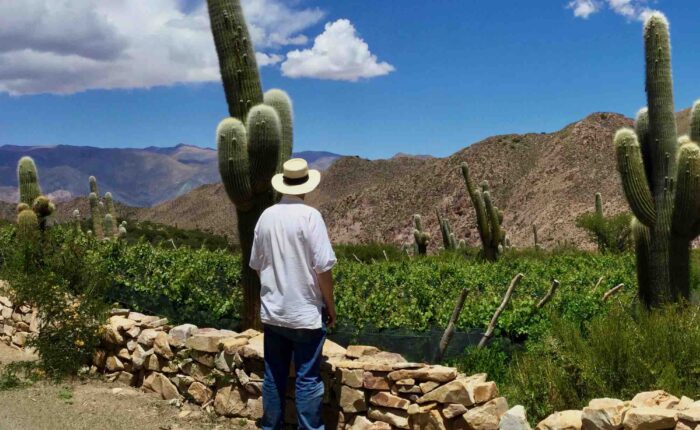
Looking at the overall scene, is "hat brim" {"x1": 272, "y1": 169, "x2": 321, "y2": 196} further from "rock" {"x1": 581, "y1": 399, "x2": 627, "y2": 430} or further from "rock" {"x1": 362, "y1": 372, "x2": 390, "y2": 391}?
"rock" {"x1": 581, "y1": 399, "x2": 627, "y2": 430}

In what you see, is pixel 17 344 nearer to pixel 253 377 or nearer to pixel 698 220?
pixel 253 377

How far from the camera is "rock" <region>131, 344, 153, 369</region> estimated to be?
735 centimetres

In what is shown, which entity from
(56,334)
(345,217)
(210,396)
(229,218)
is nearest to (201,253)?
(56,334)

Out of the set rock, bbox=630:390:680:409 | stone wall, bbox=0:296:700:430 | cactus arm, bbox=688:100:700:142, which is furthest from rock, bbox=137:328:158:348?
cactus arm, bbox=688:100:700:142

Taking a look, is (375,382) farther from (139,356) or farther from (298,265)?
(139,356)

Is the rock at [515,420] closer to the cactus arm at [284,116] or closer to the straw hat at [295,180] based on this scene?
the straw hat at [295,180]

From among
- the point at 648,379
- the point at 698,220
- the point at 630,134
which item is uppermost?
the point at 630,134

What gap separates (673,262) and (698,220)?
0.57 meters

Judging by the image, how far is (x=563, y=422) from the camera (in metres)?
4.36

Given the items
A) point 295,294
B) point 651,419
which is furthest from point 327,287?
A: point 651,419

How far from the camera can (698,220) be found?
8.55 meters

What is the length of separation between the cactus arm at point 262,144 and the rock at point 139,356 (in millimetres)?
1998

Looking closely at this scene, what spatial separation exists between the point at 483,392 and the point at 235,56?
4.42 m

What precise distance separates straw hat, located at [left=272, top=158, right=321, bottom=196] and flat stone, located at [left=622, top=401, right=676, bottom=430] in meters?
2.62
